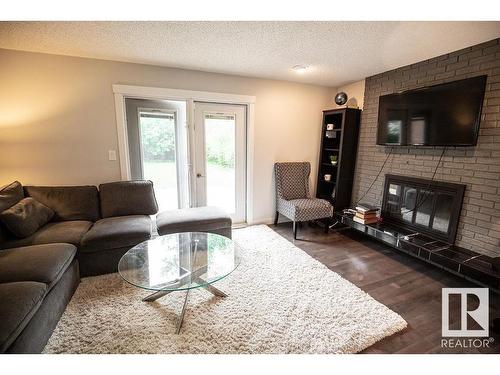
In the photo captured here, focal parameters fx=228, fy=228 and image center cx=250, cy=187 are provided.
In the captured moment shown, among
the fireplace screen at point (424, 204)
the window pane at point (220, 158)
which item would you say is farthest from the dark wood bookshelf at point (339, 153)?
the window pane at point (220, 158)

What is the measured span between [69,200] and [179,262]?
1682 millimetres

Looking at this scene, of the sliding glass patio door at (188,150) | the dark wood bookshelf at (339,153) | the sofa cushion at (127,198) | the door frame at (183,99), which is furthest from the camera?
the dark wood bookshelf at (339,153)

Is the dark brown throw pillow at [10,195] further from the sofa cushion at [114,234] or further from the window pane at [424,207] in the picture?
the window pane at [424,207]

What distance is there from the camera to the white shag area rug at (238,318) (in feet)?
4.91

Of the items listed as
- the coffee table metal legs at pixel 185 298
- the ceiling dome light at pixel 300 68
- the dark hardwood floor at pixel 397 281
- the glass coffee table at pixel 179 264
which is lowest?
the dark hardwood floor at pixel 397 281

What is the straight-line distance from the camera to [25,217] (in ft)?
6.83

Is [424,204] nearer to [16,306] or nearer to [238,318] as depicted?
[238,318]

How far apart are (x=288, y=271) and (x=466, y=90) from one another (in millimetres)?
2468

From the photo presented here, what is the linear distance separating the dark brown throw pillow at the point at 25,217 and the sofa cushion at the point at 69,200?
12 centimetres

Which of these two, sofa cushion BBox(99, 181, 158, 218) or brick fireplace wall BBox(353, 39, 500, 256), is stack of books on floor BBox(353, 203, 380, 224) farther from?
sofa cushion BBox(99, 181, 158, 218)

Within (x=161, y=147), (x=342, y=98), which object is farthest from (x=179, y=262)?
(x=342, y=98)

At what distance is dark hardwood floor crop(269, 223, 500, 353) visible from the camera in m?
1.57

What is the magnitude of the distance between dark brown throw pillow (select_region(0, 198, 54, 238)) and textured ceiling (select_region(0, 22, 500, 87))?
156 centimetres

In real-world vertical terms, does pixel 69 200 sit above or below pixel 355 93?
below
